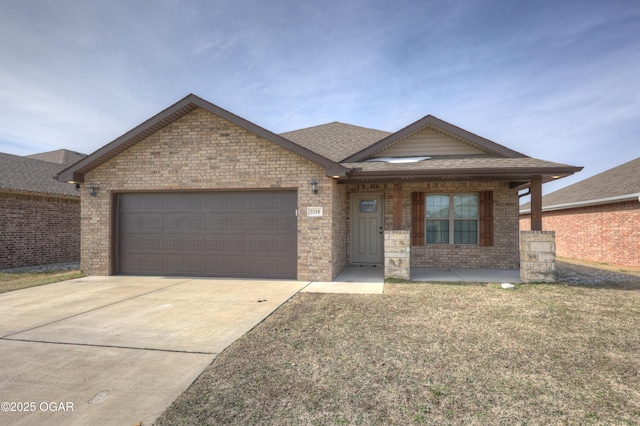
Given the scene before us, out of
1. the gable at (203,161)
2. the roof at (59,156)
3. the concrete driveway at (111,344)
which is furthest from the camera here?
the roof at (59,156)

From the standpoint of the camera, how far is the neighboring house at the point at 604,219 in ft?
36.8

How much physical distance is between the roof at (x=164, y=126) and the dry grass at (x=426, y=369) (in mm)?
3805

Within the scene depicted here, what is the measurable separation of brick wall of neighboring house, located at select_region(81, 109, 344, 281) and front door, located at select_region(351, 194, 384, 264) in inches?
58.0

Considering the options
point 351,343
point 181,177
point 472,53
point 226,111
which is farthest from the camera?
point 472,53

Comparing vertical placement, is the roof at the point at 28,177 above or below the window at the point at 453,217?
above

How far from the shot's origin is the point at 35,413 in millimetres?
2455

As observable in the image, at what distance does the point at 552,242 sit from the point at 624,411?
6177 mm

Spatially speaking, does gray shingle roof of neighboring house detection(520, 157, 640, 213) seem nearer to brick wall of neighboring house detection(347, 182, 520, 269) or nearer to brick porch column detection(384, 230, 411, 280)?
brick wall of neighboring house detection(347, 182, 520, 269)

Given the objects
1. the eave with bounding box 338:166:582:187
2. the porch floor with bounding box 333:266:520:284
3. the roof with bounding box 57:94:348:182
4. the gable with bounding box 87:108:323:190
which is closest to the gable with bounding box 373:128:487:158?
the eave with bounding box 338:166:582:187

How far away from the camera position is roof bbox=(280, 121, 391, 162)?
416 inches

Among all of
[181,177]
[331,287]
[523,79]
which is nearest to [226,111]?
[181,177]

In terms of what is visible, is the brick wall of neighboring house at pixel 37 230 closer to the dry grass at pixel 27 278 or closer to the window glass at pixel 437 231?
the dry grass at pixel 27 278

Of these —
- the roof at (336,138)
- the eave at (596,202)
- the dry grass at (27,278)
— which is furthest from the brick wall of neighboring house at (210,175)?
the eave at (596,202)

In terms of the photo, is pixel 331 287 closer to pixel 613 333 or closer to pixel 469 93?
pixel 613 333
